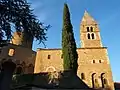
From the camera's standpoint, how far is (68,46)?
23719mm

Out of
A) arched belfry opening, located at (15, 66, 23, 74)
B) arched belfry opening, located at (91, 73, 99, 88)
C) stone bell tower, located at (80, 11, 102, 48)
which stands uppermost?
stone bell tower, located at (80, 11, 102, 48)

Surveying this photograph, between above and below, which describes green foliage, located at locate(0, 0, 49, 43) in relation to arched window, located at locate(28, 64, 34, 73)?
above

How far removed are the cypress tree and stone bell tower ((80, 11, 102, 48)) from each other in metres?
13.7

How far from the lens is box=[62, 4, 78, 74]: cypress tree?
2185cm

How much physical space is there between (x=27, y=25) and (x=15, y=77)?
840cm

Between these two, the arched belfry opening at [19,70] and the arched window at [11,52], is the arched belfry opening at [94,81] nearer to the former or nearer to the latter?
the arched belfry opening at [19,70]

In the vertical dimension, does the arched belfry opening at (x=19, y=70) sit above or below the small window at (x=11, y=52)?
below

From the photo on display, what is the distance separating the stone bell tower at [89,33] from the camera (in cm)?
3944

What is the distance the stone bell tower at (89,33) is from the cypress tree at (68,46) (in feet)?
44.8

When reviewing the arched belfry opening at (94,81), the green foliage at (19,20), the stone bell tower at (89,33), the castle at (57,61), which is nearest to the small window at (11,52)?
the castle at (57,61)

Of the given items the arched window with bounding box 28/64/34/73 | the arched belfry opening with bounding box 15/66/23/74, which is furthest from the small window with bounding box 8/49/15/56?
the arched window with bounding box 28/64/34/73

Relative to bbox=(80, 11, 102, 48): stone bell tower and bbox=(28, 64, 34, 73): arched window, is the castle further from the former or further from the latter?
bbox=(80, 11, 102, 48): stone bell tower

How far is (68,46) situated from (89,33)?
1872 centimetres

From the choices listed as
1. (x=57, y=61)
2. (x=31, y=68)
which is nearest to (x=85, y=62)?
(x=57, y=61)
